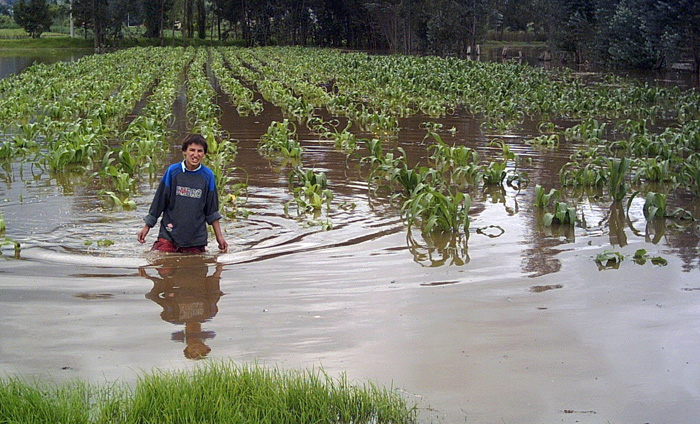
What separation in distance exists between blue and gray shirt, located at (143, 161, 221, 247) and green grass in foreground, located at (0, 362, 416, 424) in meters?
2.54

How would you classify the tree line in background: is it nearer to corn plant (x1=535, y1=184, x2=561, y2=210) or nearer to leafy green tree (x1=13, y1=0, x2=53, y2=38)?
leafy green tree (x1=13, y1=0, x2=53, y2=38)

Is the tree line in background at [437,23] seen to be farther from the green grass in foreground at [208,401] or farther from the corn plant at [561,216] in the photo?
the green grass in foreground at [208,401]

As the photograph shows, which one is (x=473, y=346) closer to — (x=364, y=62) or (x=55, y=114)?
(x=55, y=114)

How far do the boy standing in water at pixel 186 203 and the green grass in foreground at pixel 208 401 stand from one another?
2539 millimetres

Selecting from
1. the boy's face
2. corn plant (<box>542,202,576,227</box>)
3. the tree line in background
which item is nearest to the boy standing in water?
the boy's face

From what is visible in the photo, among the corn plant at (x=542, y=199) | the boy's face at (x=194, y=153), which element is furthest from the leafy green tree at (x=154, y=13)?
the boy's face at (x=194, y=153)

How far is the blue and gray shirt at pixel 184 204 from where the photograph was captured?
6.42 m

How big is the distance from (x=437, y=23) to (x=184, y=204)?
43.7m

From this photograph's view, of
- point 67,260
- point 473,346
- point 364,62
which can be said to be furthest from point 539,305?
point 364,62

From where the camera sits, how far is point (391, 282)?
20.0 ft

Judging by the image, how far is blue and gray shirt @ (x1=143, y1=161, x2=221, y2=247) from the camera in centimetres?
642

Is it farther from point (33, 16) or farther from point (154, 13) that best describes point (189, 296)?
point (33, 16)

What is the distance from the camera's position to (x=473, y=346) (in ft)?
15.6

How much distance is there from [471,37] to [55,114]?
3387 cm
